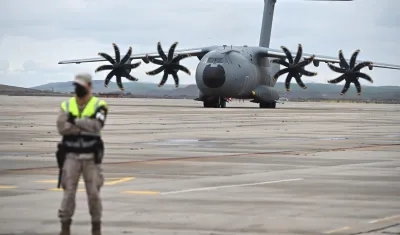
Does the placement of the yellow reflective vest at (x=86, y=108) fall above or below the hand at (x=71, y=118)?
above

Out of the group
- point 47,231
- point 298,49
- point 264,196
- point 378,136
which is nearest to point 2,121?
point 378,136

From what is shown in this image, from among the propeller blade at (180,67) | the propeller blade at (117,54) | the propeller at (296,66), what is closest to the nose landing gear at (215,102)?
Result: the propeller blade at (180,67)

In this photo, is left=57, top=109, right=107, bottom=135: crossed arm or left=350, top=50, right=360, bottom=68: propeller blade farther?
left=350, top=50, right=360, bottom=68: propeller blade

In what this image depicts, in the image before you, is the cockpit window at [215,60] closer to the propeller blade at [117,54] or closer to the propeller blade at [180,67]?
the propeller blade at [180,67]

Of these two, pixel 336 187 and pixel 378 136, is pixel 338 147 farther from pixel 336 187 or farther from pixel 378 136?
pixel 336 187

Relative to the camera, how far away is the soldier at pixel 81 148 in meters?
10.6

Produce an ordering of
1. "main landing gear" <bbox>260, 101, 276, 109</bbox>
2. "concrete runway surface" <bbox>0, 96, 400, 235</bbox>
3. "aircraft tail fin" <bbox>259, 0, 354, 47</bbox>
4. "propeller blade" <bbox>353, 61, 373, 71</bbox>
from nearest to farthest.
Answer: "concrete runway surface" <bbox>0, 96, 400, 235</bbox> → "propeller blade" <bbox>353, 61, 373, 71</bbox> → "main landing gear" <bbox>260, 101, 276, 109</bbox> → "aircraft tail fin" <bbox>259, 0, 354, 47</bbox>

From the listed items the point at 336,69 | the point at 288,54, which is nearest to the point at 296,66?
the point at 288,54

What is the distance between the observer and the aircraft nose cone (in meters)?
64.4

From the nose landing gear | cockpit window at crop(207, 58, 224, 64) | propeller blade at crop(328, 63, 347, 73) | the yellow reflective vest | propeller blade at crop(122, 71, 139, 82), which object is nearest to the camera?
the yellow reflective vest

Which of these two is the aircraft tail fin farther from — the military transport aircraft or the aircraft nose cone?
the aircraft nose cone

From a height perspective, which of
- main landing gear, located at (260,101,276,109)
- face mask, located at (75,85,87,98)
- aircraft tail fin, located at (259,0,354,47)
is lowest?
main landing gear, located at (260,101,276,109)

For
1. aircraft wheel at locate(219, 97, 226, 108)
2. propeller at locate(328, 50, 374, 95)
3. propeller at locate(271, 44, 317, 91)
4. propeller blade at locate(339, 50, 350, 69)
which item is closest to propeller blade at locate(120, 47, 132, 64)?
aircraft wheel at locate(219, 97, 226, 108)

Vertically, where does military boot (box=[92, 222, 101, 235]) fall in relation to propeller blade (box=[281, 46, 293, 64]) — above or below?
below
